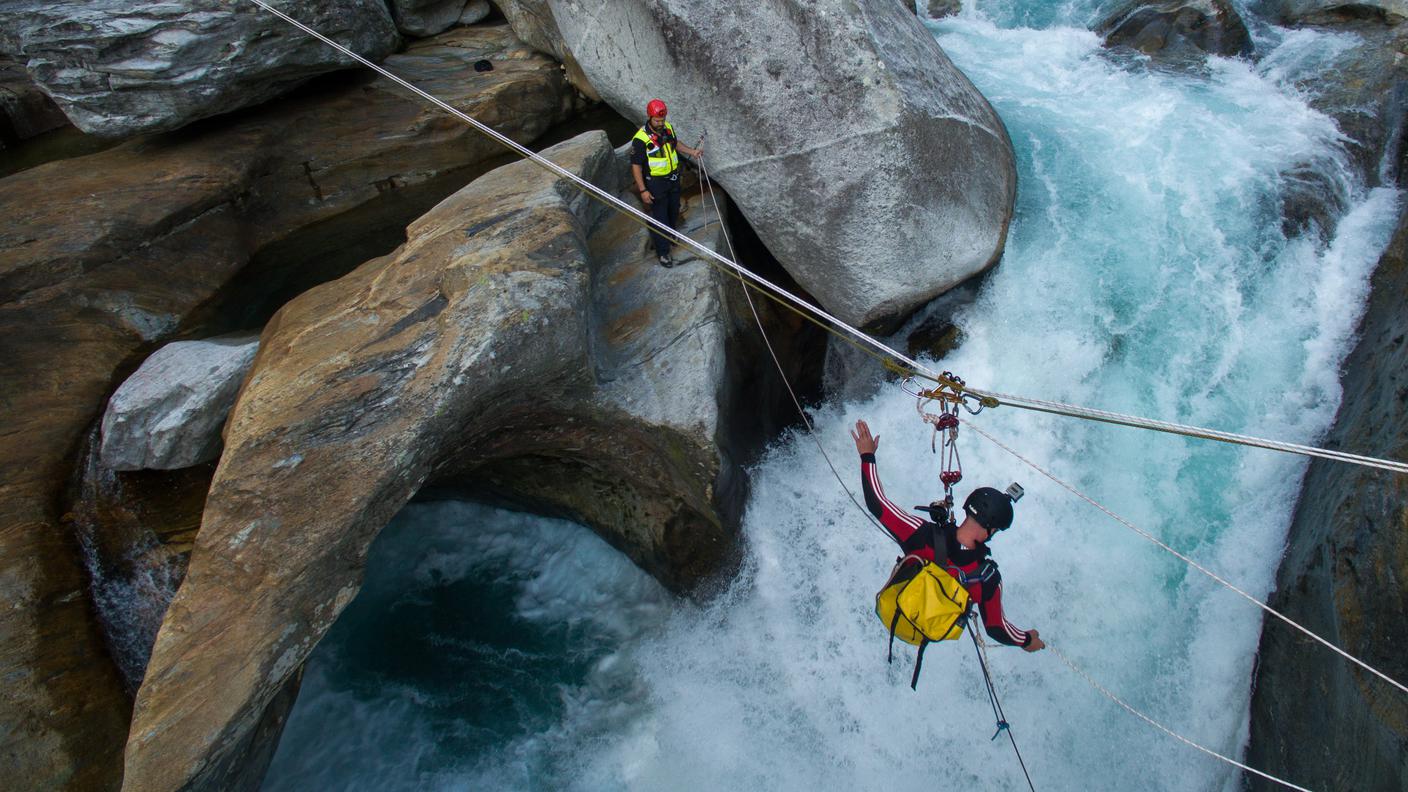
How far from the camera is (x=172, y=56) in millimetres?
7684

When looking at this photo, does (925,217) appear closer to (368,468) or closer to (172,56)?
(368,468)

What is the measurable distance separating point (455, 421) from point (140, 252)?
4.97 metres

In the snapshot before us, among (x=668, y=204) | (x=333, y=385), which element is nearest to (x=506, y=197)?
(x=668, y=204)

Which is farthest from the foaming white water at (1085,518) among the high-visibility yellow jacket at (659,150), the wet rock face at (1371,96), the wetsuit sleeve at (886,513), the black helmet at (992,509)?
the high-visibility yellow jacket at (659,150)

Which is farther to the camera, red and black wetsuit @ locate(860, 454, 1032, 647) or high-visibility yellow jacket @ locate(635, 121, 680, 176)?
high-visibility yellow jacket @ locate(635, 121, 680, 176)

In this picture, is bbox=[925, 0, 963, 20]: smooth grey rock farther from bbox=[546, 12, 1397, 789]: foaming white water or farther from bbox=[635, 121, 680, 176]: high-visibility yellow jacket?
bbox=[635, 121, 680, 176]: high-visibility yellow jacket

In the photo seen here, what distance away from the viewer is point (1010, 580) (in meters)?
6.14

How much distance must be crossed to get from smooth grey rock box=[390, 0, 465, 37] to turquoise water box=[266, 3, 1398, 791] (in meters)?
7.12

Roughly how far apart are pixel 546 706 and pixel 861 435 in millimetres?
3965

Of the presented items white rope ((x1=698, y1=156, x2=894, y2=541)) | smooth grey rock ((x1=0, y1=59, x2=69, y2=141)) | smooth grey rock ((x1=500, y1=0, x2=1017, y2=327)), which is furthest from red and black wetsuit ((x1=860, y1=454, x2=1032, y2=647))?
smooth grey rock ((x1=0, y1=59, x2=69, y2=141))

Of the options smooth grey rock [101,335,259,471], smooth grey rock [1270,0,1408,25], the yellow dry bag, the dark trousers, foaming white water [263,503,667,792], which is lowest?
foaming white water [263,503,667,792]

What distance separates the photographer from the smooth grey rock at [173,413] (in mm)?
5738

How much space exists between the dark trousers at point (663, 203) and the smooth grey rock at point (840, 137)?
702 mm

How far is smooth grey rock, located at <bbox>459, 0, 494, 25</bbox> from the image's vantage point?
10.7 m
